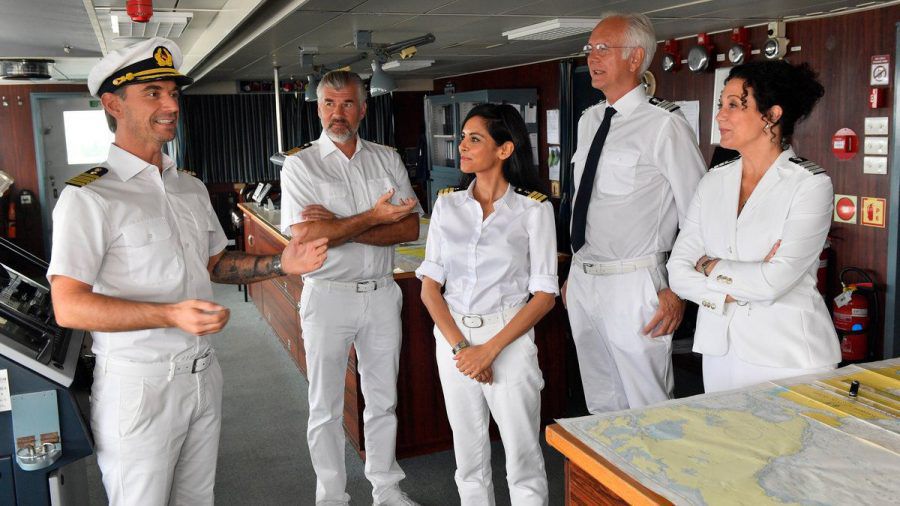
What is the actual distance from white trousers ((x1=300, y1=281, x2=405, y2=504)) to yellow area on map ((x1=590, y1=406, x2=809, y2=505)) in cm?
158

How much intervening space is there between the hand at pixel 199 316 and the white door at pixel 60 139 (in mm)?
9851

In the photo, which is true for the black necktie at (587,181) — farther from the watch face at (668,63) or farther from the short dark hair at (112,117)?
the watch face at (668,63)

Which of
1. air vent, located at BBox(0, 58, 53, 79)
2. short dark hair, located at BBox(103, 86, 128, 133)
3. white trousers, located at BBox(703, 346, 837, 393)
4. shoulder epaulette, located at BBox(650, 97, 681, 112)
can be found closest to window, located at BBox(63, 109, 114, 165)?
air vent, located at BBox(0, 58, 53, 79)

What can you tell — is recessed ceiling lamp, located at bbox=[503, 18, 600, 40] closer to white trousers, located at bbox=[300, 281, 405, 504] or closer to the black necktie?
the black necktie

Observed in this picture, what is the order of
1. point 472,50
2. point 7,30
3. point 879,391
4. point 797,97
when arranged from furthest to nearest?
point 472,50 → point 7,30 → point 797,97 → point 879,391

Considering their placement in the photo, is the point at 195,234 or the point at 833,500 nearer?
→ the point at 833,500

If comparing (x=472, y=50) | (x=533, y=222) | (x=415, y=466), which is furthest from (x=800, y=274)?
(x=472, y=50)

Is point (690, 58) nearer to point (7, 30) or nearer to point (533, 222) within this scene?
point (533, 222)

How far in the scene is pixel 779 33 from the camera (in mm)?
4879

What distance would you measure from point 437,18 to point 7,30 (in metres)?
2.99

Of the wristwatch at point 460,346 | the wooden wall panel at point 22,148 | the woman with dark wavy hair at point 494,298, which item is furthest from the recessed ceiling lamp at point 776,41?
the wooden wall panel at point 22,148

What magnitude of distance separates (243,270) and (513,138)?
102 cm

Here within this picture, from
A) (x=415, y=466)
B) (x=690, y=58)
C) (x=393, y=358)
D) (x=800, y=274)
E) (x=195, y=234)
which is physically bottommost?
(x=415, y=466)

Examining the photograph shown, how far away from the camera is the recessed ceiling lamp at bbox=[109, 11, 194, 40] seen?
173 inches
